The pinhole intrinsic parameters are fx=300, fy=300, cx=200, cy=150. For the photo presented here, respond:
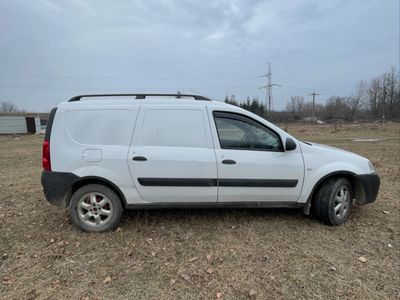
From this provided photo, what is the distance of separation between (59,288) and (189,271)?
127 centimetres

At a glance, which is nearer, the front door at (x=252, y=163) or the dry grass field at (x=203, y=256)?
the dry grass field at (x=203, y=256)

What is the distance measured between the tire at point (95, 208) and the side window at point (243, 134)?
1.67m

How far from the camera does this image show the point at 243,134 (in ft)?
13.5

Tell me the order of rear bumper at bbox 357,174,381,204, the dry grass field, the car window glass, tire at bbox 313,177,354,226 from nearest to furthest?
1. the dry grass field
2. the car window glass
3. tire at bbox 313,177,354,226
4. rear bumper at bbox 357,174,381,204

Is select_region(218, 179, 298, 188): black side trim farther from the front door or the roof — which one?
the roof

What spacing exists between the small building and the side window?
42.1 meters

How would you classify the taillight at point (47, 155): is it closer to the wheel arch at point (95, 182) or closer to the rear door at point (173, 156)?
the wheel arch at point (95, 182)

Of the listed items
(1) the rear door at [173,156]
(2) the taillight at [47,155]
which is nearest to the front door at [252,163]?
(1) the rear door at [173,156]

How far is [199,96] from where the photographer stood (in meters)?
4.31

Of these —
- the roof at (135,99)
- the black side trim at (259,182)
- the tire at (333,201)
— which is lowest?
the tire at (333,201)

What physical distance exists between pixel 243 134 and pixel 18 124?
4264 cm

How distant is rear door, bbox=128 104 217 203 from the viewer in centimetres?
393

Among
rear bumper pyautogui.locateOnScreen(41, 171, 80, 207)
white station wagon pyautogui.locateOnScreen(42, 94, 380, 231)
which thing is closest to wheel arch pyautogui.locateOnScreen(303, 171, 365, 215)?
white station wagon pyautogui.locateOnScreen(42, 94, 380, 231)

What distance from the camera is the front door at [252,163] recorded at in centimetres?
400
